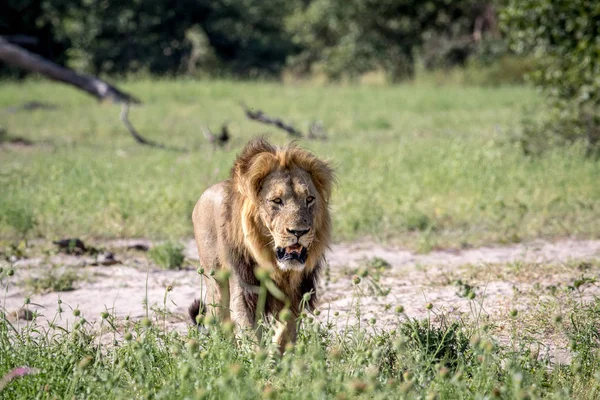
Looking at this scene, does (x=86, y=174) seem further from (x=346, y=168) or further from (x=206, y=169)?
(x=346, y=168)

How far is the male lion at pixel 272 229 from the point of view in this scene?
12.0 ft

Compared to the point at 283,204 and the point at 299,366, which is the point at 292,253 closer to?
the point at 283,204

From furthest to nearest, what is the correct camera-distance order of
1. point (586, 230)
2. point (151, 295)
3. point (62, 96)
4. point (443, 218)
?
point (62, 96)
point (443, 218)
point (586, 230)
point (151, 295)

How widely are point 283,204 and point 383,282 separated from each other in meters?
2.35

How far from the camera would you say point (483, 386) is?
130 inches

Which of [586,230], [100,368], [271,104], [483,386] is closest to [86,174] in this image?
[586,230]

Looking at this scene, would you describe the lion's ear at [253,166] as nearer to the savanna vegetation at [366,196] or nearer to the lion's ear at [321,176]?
the lion's ear at [321,176]

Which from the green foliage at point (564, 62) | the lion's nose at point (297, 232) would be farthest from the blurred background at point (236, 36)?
the lion's nose at point (297, 232)

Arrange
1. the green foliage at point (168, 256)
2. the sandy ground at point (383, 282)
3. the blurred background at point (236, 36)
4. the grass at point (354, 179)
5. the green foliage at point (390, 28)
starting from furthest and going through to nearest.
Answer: the green foliage at point (390, 28) < the blurred background at point (236, 36) < the grass at point (354, 179) < the green foliage at point (168, 256) < the sandy ground at point (383, 282)

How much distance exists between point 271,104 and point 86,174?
893 cm

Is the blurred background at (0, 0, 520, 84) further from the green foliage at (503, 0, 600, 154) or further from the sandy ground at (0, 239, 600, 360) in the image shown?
the sandy ground at (0, 239, 600, 360)

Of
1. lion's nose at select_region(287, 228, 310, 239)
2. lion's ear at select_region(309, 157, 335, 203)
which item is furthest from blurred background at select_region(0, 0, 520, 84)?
lion's nose at select_region(287, 228, 310, 239)

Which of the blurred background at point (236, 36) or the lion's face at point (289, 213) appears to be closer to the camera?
the lion's face at point (289, 213)

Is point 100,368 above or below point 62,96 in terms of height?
above
